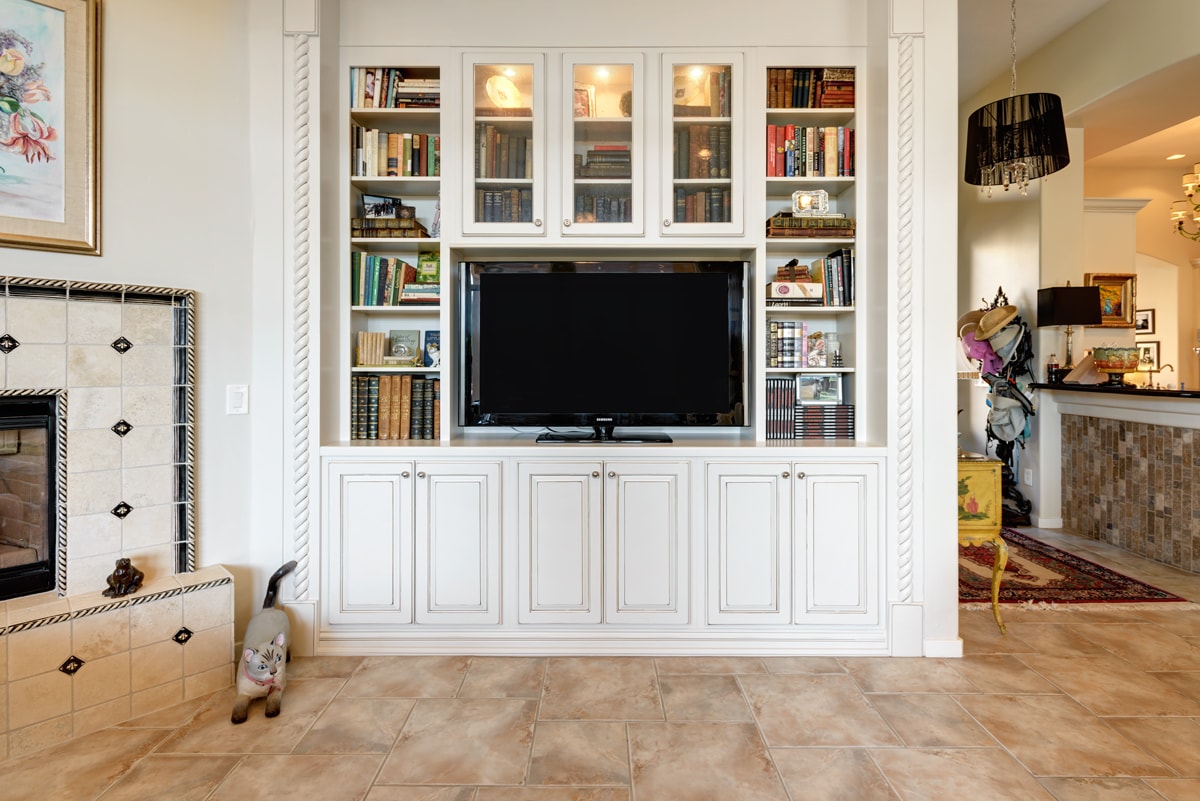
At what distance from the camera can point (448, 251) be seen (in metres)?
2.66

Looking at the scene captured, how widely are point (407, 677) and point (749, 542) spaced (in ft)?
4.75

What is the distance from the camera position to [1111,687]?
223 centimetres

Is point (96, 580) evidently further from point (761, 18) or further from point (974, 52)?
point (974, 52)

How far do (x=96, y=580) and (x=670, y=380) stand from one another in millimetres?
2297

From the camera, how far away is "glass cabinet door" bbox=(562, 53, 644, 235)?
2641 millimetres

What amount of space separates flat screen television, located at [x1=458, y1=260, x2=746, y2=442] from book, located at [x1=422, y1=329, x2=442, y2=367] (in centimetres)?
26

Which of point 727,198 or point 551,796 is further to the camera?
point 727,198

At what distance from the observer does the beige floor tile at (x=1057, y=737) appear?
Result: 5.80ft

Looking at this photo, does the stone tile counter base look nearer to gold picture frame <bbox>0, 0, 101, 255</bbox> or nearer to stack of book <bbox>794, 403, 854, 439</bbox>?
gold picture frame <bbox>0, 0, 101, 255</bbox>

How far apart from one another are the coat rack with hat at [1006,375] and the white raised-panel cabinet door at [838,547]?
2.81m

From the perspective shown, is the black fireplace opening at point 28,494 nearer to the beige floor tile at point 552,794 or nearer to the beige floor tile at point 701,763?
the beige floor tile at point 552,794

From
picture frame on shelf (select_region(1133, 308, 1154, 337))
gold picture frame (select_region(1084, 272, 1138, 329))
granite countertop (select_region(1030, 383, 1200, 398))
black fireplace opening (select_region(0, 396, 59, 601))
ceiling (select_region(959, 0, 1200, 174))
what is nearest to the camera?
black fireplace opening (select_region(0, 396, 59, 601))

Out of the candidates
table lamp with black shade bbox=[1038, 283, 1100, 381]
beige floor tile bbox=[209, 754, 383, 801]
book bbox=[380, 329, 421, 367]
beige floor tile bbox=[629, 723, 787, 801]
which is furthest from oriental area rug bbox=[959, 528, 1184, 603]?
book bbox=[380, 329, 421, 367]

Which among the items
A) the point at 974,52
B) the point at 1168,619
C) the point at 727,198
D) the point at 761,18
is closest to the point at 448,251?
the point at 727,198
